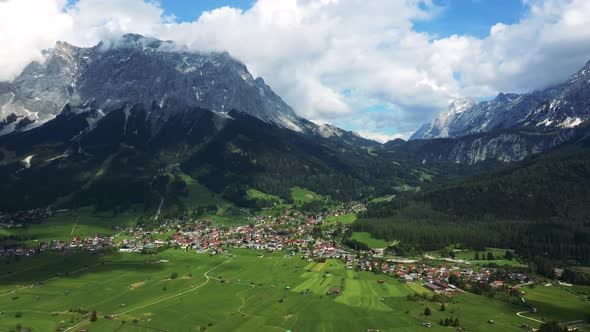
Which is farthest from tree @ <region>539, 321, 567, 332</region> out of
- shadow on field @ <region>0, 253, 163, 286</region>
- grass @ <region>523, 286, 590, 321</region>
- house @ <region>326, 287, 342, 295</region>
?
A: shadow on field @ <region>0, 253, 163, 286</region>

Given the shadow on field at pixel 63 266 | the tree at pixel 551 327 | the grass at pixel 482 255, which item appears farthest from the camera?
the grass at pixel 482 255

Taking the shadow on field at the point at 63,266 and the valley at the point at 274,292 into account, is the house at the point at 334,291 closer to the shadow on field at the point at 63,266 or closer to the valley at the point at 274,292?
the valley at the point at 274,292

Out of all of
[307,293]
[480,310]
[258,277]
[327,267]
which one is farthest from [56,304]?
[480,310]

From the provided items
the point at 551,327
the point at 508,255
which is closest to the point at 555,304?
the point at 551,327

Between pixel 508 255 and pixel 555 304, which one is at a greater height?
pixel 508 255

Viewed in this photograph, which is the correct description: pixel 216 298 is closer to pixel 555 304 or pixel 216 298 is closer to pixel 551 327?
pixel 551 327

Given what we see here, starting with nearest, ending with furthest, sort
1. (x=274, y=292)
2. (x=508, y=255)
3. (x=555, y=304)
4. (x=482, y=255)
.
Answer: (x=555, y=304) < (x=274, y=292) < (x=508, y=255) < (x=482, y=255)

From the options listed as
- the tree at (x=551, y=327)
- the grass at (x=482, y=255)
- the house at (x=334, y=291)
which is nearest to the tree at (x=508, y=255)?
the grass at (x=482, y=255)

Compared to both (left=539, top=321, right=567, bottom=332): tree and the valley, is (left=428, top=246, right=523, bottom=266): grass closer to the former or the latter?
the valley

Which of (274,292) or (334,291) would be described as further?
(274,292)
